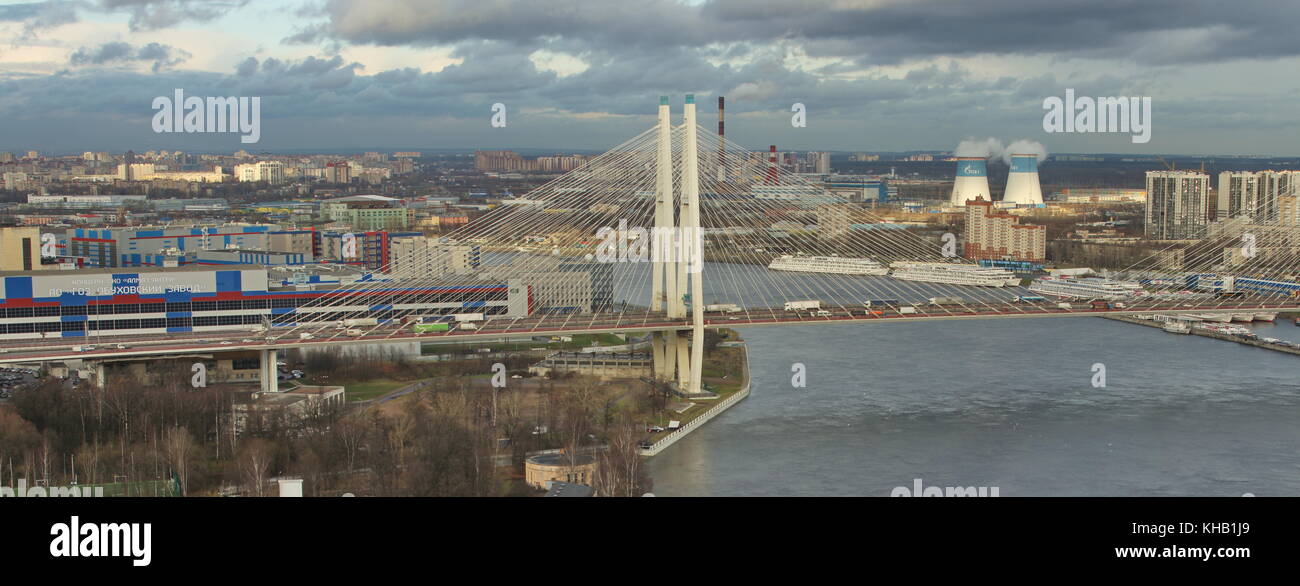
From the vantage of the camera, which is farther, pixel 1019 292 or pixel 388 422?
pixel 1019 292

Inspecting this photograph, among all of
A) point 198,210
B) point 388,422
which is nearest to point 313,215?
point 198,210

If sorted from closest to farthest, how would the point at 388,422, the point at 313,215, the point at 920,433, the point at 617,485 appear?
the point at 617,485, the point at 388,422, the point at 920,433, the point at 313,215

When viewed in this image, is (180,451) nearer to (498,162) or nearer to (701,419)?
(701,419)

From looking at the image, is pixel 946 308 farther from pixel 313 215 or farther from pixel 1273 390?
pixel 313 215

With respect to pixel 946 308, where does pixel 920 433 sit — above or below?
below

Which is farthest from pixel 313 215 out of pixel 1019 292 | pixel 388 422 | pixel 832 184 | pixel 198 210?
pixel 388 422

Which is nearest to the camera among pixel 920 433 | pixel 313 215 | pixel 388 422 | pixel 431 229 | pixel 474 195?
pixel 388 422
